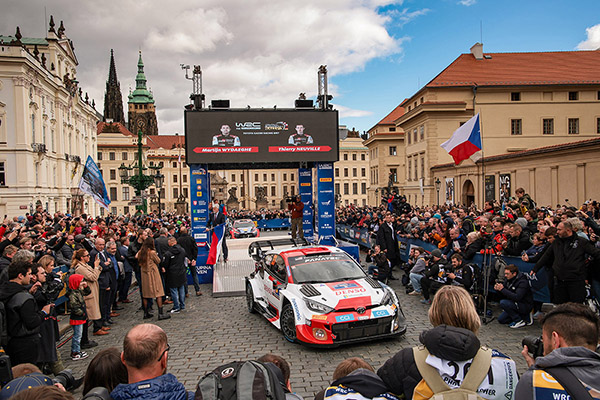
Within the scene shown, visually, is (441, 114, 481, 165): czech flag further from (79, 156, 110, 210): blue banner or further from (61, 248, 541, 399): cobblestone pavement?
(79, 156, 110, 210): blue banner

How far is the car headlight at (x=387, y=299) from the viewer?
7703 millimetres

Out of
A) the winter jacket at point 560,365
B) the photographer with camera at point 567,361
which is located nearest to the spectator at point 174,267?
the photographer with camera at point 567,361

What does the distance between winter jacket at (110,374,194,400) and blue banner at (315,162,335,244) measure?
47.9ft

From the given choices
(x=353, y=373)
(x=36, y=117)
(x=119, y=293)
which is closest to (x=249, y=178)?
(x=36, y=117)

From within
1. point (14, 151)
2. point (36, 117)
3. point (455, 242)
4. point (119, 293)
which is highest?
point (36, 117)

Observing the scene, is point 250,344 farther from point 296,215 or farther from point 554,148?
point 554,148

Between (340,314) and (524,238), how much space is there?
5.19 meters

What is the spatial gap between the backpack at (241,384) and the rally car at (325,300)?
4.58 meters

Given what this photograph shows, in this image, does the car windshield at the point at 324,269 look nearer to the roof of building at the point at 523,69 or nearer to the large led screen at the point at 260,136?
Answer: the large led screen at the point at 260,136

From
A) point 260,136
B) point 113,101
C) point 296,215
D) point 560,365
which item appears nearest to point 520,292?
point 560,365

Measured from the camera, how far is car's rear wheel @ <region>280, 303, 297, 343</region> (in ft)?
25.4

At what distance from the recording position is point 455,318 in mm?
2961

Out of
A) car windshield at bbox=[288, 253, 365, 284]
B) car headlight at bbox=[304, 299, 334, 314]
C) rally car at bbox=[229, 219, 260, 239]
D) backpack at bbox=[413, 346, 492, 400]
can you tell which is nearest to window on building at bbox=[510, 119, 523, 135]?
rally car at bbox=[229, 219, 260, 239]

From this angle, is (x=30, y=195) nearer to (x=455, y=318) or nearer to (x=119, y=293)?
(x=119, y=293)
